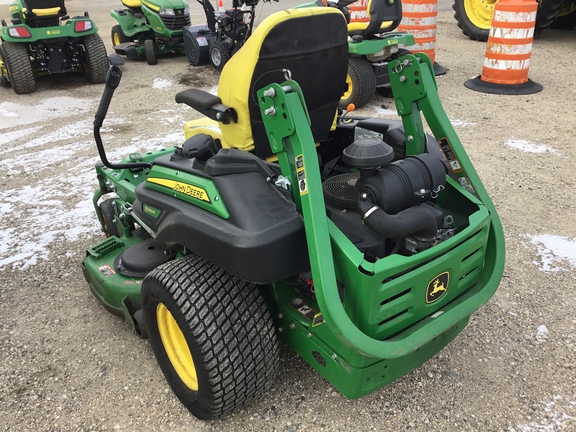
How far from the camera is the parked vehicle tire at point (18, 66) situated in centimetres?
714

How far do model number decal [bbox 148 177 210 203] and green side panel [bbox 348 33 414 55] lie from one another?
4.27 metres

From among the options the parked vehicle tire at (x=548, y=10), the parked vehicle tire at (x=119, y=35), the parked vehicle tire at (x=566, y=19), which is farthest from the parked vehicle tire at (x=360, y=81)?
the parked vehicle tire at (x=566, y=19)

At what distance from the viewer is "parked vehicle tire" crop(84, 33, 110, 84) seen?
25.1 feet

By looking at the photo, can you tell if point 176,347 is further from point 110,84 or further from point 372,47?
point 372,47

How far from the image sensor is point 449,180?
92.9 inches

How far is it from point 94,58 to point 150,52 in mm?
1309

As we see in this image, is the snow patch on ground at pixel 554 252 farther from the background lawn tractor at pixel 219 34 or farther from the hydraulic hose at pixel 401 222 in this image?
the background lawn tractor at pixel 219 34

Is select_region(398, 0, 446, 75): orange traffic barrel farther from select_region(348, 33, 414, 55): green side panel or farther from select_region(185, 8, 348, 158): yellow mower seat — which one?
select_region(185, 8, 348, 158): yellow mower seat

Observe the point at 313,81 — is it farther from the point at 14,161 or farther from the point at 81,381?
the point at 14,161

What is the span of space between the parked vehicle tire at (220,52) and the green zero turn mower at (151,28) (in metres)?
1.26

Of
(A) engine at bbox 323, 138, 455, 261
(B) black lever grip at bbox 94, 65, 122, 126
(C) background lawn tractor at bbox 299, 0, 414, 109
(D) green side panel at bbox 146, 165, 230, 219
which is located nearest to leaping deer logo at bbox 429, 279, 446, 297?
(A) engine at bbox 323, 138, 455, 261

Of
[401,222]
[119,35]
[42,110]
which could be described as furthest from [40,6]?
[401,222]

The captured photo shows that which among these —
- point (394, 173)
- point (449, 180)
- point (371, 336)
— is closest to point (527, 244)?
point (449, 180)

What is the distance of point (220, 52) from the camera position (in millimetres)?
7934
